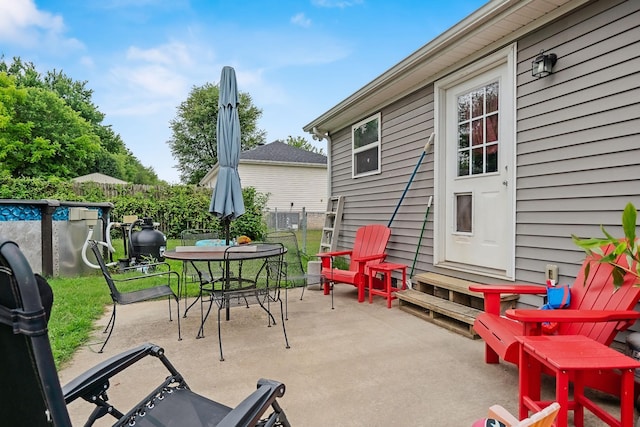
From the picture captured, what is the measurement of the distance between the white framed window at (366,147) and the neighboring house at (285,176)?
1047 cm

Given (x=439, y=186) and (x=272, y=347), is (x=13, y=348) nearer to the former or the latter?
(x=272, y=347)

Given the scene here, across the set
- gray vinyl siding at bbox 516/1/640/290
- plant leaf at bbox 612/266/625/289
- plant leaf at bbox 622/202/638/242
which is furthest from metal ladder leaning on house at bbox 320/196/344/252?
plant leaf at bbox 622/202/638/242

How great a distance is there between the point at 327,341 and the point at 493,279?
1.74 metres

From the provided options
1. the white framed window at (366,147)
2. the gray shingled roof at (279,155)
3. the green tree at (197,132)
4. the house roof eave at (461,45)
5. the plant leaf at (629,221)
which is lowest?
the plant leaf at (629,221)

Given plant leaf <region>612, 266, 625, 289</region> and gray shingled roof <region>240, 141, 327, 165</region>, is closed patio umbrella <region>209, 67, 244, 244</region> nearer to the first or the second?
plant leaf <region>612, 266, 625, 289</region>

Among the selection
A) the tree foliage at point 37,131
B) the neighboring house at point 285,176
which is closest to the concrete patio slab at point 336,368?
the neighboring house at point 285,176

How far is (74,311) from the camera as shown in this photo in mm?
3871

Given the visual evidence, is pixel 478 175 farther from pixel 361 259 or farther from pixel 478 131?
pixel 361 259

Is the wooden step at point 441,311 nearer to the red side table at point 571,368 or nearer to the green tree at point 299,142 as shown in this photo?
the red side table at point 571,368

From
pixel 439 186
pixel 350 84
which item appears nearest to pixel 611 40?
pixel 439 186

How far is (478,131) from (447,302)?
5.95ft

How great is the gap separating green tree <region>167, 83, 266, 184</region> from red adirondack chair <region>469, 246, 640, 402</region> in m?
25.8

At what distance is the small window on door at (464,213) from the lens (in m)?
4.02

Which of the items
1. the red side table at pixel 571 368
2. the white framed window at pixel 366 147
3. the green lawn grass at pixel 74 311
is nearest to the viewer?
the red side table at pixel 571 368
